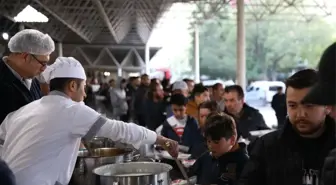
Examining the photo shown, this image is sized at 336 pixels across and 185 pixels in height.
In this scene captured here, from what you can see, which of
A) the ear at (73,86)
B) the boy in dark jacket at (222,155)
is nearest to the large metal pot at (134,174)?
the ear at (73,86)

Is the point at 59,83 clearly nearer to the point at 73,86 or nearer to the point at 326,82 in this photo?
the point at 73,86

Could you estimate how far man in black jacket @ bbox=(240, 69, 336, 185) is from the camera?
2.04 m

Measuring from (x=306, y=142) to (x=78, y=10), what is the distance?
21400mm

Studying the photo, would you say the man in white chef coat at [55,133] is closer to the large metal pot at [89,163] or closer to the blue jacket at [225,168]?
the large metal pot at [89,163]

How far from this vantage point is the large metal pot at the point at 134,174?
2404 mm

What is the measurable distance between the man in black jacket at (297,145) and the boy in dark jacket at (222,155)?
0.99 m

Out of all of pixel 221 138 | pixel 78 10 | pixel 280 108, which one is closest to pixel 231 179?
pixel 221 138

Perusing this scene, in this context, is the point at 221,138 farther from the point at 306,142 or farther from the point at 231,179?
the point at 306,142

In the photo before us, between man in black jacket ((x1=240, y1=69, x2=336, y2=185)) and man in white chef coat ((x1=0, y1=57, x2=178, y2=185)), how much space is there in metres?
0.89

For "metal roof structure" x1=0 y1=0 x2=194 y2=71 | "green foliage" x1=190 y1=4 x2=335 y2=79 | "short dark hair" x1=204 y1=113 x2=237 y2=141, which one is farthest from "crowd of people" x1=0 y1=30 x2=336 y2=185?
"green foliage" x1=190 y1=4 x2=335 y2=79

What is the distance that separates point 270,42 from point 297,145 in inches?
1214

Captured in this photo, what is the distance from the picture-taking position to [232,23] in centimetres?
3469

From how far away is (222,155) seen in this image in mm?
3246

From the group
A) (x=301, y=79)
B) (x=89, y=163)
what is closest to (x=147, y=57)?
(x=89, y=163)
